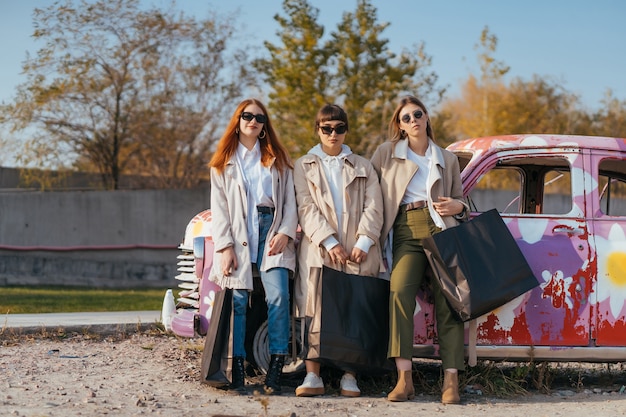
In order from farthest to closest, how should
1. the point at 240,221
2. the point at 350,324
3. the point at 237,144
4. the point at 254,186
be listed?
the point at 237,144 → the point at 254,186 → the point at 240,221 → the point at 350,324

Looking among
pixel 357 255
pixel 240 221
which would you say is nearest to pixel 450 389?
pixel 357 255

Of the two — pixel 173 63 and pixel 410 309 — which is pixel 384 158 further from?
pixel 173 63

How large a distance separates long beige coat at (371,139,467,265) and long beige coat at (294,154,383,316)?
95mm

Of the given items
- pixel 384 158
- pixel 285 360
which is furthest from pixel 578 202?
pixel 285 360

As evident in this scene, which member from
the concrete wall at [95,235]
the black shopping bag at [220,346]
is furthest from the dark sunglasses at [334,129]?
the concrete wall at [95,235]

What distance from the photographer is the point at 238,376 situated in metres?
5.87

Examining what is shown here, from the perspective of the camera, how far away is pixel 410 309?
18.9 feet

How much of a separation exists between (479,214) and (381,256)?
2.56ft

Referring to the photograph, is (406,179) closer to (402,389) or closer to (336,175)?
(336,175)

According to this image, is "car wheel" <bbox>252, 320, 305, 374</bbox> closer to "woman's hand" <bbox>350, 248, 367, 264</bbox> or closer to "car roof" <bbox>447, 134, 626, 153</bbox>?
"woman's hand" <bbox>350, 248, 367, 264</bbox>

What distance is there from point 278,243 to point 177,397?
1235mm

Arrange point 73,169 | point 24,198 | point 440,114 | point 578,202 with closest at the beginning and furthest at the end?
point 578,202 < point 24,198 < point 73,169 < point 440,114

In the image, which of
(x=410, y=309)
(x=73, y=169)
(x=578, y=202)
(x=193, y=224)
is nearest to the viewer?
(x=410, y=309)

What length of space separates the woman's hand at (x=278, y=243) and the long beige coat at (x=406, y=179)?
26.9 inches
